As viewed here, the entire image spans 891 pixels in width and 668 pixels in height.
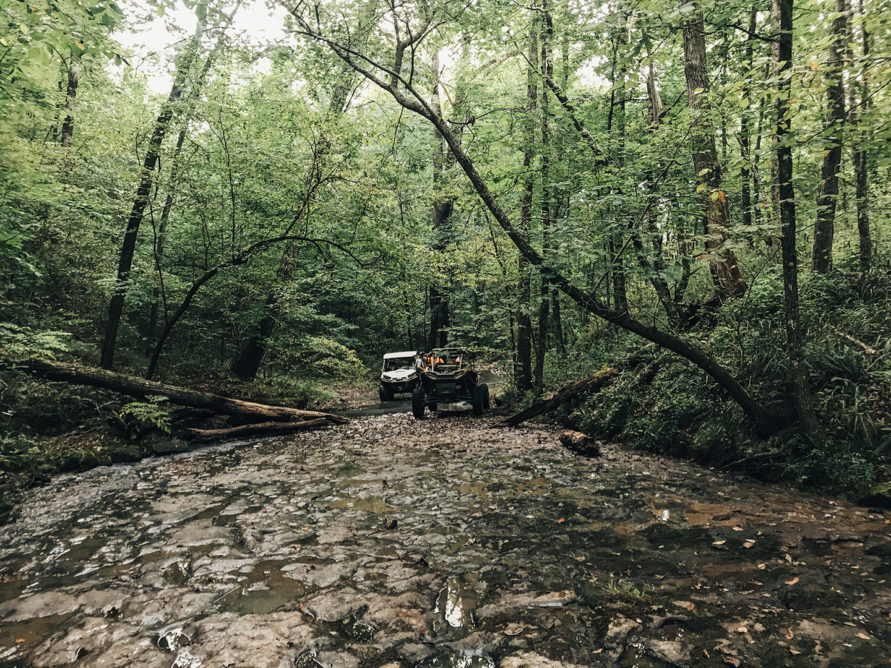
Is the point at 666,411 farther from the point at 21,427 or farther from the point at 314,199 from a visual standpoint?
the point at 21,427

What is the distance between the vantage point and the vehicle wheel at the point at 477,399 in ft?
37.9

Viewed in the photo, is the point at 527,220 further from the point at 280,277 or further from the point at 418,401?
the point at 280,277

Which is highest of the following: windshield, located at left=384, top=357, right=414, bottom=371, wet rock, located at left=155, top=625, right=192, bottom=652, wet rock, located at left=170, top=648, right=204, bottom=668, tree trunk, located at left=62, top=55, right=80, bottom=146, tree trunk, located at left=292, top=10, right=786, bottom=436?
tree trunk, located at left=62, top=55, right=80, bottom=146

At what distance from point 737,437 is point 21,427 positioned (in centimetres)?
1127

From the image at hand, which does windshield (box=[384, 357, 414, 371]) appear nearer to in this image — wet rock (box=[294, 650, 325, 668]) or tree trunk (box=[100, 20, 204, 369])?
tree trunk (box=[100, 20, 204, 369])

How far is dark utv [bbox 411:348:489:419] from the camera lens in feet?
37.6

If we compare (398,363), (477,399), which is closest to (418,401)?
(477,399)

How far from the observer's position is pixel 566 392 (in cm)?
956

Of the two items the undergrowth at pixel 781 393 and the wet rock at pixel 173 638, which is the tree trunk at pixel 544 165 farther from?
the wet rock at pixel 173 638

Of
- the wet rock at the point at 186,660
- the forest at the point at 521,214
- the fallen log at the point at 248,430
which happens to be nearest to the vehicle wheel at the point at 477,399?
the forest at the point at 521,214

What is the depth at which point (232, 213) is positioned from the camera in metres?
11.8

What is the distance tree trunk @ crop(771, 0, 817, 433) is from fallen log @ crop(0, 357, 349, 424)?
9.27 metres

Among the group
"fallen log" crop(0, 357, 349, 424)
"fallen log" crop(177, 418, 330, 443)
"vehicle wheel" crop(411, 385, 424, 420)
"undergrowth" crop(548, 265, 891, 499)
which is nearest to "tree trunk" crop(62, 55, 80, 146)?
"fallen log" crop(0, 357, 349, 424)

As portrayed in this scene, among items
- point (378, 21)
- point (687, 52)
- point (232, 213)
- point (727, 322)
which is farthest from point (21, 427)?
point (687, 52)
